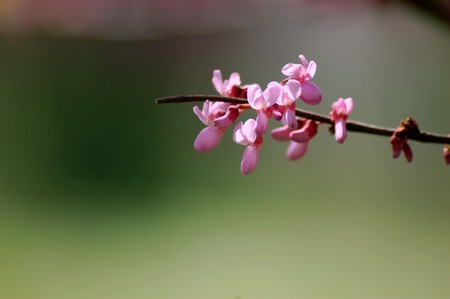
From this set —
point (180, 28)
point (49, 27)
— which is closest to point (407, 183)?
point (180, 28)

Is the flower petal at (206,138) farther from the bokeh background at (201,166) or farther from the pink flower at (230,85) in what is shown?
the bokeh background at (201,166)

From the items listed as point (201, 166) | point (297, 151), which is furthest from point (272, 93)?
point (201, 166)

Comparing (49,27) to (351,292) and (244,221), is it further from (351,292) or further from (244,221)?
(351,292)

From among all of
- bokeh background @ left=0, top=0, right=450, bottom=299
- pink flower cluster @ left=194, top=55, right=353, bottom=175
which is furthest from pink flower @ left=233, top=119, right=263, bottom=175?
bokeh background @ left=0, top=0, right=450, bottom=299

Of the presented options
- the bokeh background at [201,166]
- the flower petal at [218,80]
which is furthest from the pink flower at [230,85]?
the bokeh background at [201,166]

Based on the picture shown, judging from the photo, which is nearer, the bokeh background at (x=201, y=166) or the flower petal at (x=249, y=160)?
the flower petal at (x=249, y=160)

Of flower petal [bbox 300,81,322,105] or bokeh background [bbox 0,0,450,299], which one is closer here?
flower petal [bbox 300,81,322,105]

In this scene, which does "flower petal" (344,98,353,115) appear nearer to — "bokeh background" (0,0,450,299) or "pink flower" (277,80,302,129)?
"pink flower" (277,80,302,129)
